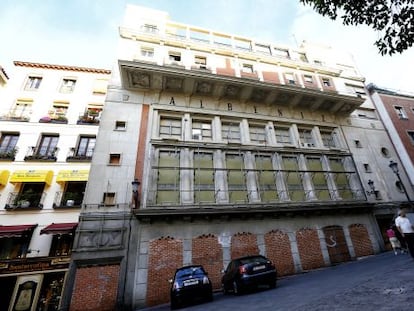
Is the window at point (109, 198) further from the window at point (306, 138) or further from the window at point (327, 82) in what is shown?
the window at point (327, 82)

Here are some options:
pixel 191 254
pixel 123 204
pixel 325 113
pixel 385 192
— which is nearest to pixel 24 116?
pixel 123 204

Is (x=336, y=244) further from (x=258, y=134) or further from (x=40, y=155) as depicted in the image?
(x=40, y=155)

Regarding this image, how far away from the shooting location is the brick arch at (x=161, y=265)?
10.1 metres

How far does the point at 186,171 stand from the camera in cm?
1359

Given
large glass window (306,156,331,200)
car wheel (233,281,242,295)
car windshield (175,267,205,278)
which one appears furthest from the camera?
large glass window (306,156,331,200)

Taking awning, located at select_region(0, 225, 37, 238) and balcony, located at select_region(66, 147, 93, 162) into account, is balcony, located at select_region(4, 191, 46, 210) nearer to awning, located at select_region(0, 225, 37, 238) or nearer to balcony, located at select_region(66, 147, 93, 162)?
awning, located at select_region(0, 225, 37, 238)

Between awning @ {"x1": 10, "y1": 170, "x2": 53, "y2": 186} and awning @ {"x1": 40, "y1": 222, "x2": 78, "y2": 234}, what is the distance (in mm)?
3377

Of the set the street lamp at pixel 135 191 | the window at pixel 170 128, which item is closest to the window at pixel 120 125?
the window at pixel 170 128

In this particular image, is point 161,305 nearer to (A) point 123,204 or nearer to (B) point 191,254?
(B) point 191,254

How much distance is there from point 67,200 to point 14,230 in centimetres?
320

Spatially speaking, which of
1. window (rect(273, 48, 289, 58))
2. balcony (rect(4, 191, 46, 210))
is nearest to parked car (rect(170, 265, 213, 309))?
balcony (rect(4, 191, 46, 210))

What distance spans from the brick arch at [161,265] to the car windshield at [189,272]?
2.37 meters

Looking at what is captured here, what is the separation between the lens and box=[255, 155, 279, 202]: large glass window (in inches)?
562

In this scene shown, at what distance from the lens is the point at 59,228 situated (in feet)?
44.5
